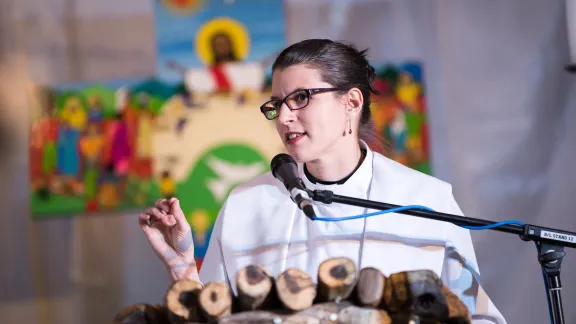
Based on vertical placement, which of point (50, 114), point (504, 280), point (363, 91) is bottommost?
point (504, 280)

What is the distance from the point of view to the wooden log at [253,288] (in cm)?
146

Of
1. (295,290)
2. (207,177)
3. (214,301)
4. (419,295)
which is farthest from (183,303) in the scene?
(207,177)

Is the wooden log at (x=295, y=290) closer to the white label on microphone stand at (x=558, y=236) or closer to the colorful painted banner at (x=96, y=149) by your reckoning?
the white label on microphone stand at (x=558, y=236)

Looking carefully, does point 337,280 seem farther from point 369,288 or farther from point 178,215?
point 178,215

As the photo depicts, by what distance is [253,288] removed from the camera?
146 cm

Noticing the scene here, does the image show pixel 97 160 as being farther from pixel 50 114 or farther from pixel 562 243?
pixel 562 243

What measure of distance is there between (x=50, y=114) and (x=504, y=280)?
2.53 metres

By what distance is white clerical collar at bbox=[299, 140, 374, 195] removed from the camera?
7.06 feet

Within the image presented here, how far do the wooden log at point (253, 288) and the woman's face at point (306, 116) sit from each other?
626 millimetres

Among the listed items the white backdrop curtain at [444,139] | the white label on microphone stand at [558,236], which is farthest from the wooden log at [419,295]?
the white backdrop curtain at [444,139]

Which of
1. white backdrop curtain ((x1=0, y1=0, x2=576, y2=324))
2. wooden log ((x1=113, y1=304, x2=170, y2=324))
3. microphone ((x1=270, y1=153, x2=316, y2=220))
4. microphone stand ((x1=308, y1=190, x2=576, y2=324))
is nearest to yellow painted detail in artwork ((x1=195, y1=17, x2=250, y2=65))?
white backdrop curtain ((x1=0, y1=0, x2=576, y2=324))

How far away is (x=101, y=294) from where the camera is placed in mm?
3832

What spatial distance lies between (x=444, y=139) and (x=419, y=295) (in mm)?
2360

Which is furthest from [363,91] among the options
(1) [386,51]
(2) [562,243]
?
(1) [386,51]
